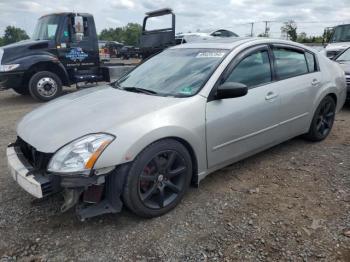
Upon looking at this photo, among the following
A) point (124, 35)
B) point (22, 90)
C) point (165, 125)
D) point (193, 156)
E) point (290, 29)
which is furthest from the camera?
point (124, 35)

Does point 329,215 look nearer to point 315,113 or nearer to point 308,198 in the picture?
point 308,198

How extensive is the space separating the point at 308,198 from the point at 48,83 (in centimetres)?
723

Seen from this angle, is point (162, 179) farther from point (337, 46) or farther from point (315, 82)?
point (337, 46)

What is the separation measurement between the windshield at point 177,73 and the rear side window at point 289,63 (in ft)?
2.82

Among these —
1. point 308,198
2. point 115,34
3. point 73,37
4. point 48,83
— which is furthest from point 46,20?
point 115,34

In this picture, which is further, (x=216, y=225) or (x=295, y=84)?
(x=295, y=84)

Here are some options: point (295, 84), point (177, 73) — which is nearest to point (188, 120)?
point (177, 73)

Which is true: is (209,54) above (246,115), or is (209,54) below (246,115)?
above

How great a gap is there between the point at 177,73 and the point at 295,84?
1.57 metres

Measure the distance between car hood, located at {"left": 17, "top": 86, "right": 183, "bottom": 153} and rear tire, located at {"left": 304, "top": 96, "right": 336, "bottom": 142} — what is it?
96.3 inches

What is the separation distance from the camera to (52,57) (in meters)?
8.69

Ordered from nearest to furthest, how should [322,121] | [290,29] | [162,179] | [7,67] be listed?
[162,179] < [322,121] < [7,67] < [290,29]

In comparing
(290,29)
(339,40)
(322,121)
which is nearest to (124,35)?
(290,29)

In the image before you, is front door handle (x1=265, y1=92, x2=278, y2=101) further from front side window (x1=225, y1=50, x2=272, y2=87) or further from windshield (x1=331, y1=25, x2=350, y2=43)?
windshield (x1=331, y1=25, x2=350, y2=43)
